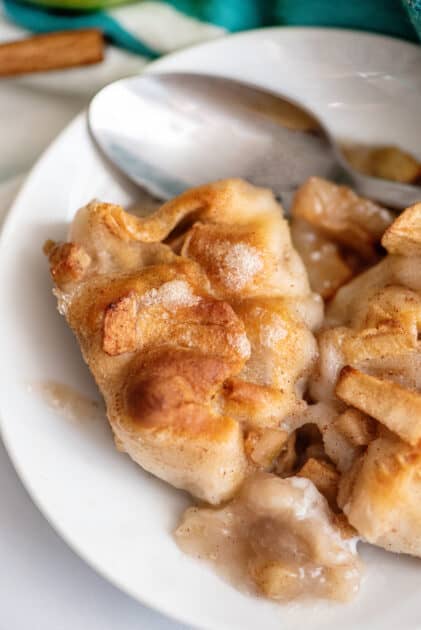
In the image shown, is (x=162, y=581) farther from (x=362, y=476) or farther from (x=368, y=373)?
(x=368, y=373)

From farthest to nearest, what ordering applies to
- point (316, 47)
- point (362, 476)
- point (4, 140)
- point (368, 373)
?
1. point (4, 140)
2. point (316, 47)
3. point (368, 373)
4. point (362, 476)

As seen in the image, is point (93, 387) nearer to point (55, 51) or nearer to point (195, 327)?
point (195, 327)

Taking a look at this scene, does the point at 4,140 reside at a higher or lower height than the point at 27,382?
higher

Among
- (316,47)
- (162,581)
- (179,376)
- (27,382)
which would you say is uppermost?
(316,47)

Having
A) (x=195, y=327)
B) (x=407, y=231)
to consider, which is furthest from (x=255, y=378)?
(x=407, y=231)

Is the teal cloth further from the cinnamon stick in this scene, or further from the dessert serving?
the dessert serving

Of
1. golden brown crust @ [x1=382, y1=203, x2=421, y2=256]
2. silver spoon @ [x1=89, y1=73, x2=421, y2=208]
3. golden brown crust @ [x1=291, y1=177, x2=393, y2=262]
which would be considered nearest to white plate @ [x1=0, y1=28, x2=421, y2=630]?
silver spoon @ [x1=89, y1=73, x2=421, y2=208]

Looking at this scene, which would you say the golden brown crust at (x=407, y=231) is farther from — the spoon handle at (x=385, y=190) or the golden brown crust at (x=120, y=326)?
the golden brown crust at (x=120, y=326)

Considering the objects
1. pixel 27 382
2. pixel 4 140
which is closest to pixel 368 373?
pixel 27 382
